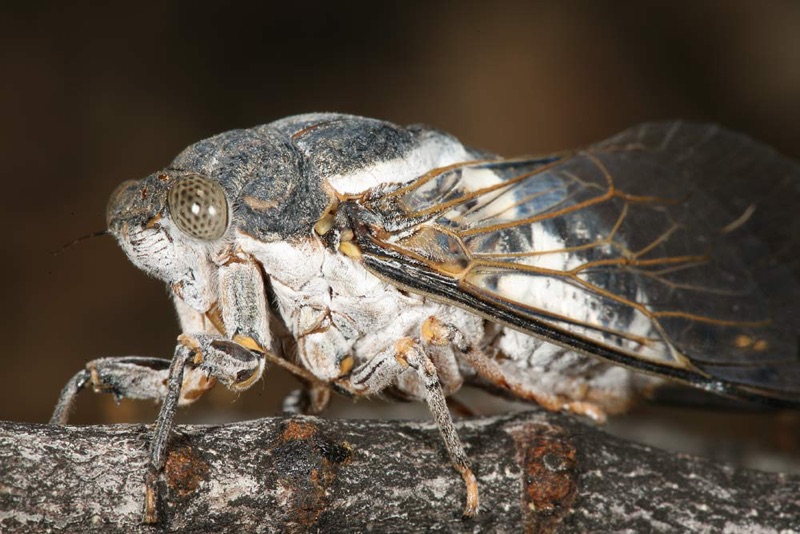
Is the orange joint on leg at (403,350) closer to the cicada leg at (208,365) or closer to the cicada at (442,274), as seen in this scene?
the cicada at (442,274)

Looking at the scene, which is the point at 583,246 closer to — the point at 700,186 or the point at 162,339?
the point at 700,186

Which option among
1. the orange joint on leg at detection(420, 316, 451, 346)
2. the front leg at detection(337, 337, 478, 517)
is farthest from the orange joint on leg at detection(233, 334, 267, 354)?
the orange joint on leg at detection(420, 316, 451, 346)

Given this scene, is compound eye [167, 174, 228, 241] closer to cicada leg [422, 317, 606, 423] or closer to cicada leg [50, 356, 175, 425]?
cicada leg [50, 356, 175, 425]

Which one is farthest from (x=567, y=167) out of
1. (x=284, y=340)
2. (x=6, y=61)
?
Answer: (x=6, y=61)

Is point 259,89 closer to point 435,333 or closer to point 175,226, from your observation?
point 175,226

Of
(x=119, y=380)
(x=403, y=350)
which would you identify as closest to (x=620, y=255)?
(x=403, y=350)

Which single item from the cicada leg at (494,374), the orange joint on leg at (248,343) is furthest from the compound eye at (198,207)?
the cicada leg at (494,374)

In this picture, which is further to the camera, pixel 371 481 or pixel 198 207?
pixel 198 207
